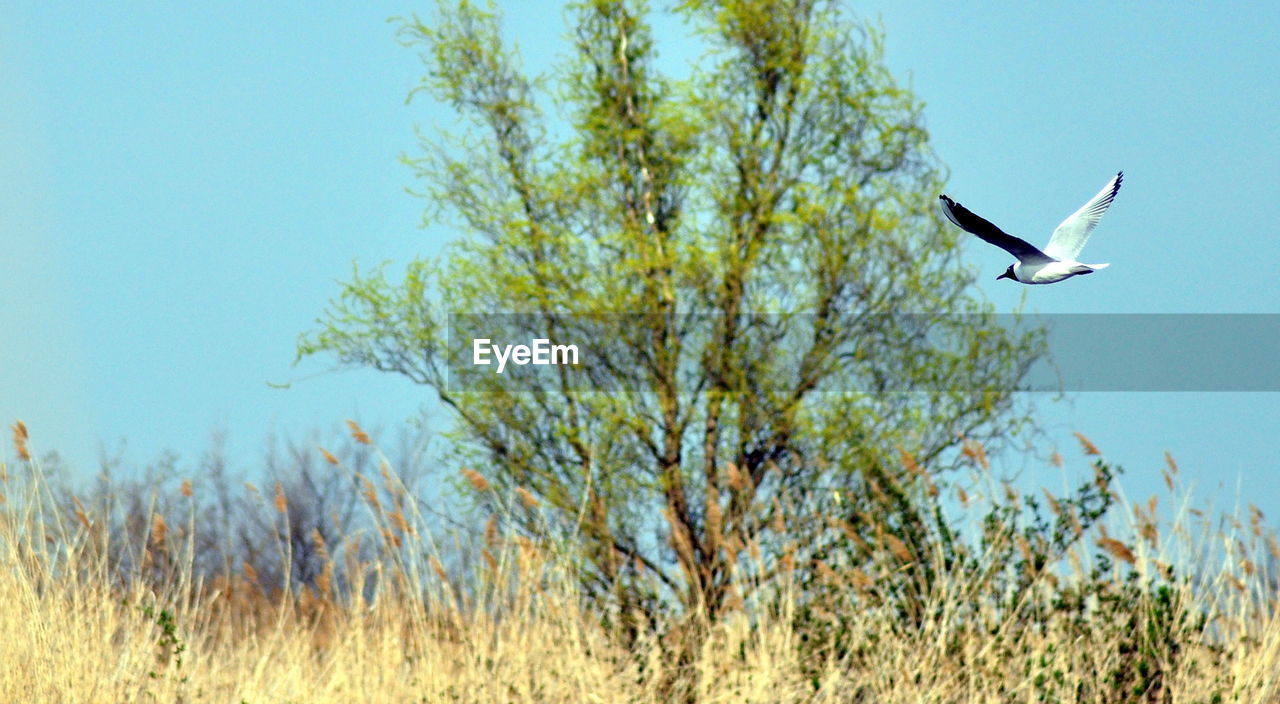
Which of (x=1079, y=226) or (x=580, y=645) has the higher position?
(x=1079, y=226)

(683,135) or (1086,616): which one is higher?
(683,135)

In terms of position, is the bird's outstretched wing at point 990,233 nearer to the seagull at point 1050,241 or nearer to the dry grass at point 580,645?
the seagull at point 1050,241

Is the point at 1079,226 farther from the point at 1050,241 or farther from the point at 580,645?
the point at 580,645

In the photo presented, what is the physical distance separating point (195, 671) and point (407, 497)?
1.34 m

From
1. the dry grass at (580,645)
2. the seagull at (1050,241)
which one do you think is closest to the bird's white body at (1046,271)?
the seagull at (1050,241)

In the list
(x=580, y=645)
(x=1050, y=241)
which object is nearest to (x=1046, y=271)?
(x=1050, y=241)

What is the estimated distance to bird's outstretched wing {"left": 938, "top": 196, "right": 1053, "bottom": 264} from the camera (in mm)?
2643

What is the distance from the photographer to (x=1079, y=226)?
3.09 meters

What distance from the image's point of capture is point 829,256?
839 centimetres

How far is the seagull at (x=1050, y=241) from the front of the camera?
106 inches

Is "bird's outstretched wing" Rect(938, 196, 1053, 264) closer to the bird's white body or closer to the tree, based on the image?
the bird's white body

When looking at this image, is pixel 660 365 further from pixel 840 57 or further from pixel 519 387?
pixel 840 57

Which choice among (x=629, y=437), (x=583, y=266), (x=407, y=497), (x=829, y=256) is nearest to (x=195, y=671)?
(x=407, y=497)

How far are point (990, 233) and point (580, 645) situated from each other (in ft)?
11.9
